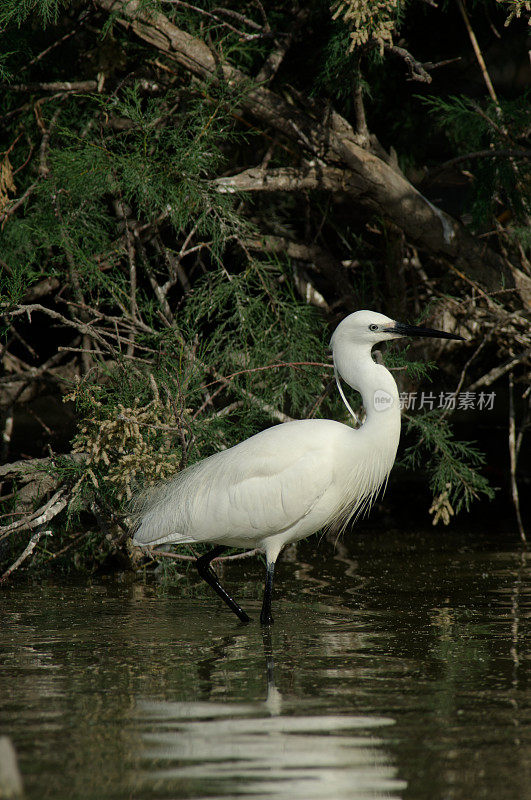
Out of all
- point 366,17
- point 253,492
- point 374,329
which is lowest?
point 253,492

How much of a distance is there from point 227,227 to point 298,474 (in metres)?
2.15

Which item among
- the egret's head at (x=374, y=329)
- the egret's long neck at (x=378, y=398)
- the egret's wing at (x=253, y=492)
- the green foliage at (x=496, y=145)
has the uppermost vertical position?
the green foliage at (x=496, y=145)

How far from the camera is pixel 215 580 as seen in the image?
16.0ft

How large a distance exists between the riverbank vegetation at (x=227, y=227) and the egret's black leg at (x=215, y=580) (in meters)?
0.50

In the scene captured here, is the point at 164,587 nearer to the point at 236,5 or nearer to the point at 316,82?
the point at 316,82

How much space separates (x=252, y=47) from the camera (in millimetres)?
6434

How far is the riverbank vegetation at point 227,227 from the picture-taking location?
567 centimetres

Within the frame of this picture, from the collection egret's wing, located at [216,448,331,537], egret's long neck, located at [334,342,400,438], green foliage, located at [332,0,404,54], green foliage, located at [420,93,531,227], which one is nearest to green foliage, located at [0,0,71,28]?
green foliage, located at [332,0,404,54]

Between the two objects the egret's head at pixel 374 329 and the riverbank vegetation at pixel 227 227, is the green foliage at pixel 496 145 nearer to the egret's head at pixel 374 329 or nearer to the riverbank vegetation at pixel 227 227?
the riverbank vegetation at pixel 227 227

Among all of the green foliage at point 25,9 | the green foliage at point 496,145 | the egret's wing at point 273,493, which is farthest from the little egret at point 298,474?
the green foliage at point 25,9

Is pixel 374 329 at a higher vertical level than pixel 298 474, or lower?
higher

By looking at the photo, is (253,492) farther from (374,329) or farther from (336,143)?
(336,143)

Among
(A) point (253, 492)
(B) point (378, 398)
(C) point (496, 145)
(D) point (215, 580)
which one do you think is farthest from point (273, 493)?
(C) point (496, 145)

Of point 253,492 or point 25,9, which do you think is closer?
point 253,492
